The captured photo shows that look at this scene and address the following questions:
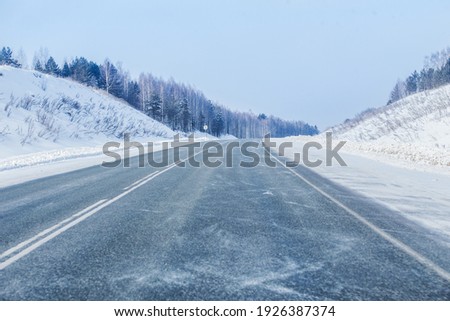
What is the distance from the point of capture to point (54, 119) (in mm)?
35375

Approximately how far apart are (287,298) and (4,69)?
52.0 meters

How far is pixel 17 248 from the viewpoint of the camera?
424 cm

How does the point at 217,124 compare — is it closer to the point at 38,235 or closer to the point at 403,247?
the point at 38,235

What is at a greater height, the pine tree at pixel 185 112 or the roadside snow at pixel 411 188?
the pine tree at pixel 185 112

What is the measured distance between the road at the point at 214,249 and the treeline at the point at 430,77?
240 feet

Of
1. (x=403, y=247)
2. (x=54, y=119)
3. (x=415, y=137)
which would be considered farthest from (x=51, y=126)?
(x=403, y=247)

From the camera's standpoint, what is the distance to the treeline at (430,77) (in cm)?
7712

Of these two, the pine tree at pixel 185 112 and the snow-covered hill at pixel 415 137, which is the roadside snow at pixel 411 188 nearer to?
the snow-covered hill at pixel 415 137

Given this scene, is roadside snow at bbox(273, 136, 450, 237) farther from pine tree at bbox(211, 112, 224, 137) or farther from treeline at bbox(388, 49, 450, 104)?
pine tree at bbox(211, 112, 224, 137)

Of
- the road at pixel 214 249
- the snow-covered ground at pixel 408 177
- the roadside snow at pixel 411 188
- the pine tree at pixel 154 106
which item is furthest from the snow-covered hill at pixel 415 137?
the pine tree at pixel 154 106

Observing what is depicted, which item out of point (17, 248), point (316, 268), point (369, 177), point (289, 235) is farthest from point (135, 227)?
point (369, 177)

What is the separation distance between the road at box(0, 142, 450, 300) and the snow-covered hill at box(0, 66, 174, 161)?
14.6 metres

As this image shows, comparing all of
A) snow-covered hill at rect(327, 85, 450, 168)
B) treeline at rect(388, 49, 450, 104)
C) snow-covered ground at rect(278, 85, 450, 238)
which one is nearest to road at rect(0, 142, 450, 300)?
snow-covered ground at rect(278, 85, 450, 238)

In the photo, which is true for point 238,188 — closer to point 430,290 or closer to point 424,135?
point 430,290
